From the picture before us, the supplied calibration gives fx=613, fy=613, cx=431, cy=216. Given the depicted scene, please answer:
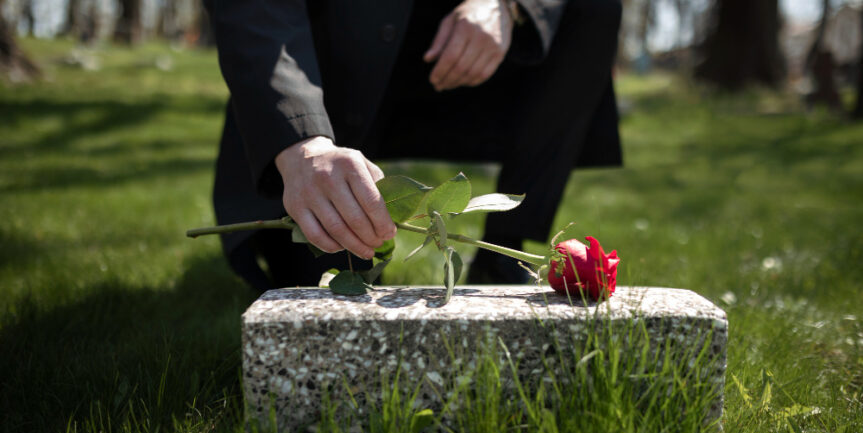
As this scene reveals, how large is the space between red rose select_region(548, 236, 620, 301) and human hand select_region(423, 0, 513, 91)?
Result: 0.67 meters

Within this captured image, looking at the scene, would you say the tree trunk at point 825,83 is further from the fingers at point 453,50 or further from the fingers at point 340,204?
the fingers at point 340,204

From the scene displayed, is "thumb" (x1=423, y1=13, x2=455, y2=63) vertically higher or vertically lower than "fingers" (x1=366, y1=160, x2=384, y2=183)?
higher

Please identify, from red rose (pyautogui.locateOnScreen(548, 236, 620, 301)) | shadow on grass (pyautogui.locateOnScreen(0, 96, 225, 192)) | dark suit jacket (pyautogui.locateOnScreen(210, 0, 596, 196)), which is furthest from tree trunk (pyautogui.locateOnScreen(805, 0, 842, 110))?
red rose (pyautogui.locateOnScreen(548, 236, 620, 301))

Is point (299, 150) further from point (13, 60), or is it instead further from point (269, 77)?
point (13, 60)

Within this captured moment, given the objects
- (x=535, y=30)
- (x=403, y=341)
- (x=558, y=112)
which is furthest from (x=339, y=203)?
(x=558, y=112)

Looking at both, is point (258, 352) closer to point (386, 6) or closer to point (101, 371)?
point (101, 371)

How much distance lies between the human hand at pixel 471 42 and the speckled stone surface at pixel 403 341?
31.4 inches

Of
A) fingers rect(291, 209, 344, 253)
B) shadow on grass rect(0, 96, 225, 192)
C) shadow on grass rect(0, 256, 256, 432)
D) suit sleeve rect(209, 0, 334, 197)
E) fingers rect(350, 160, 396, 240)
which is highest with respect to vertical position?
suit sleeve rect(209, 0, 334, 197)

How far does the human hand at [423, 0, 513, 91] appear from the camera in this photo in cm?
164

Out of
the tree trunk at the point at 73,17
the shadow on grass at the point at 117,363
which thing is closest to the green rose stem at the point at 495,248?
the shadow on grass at the point at 117,363

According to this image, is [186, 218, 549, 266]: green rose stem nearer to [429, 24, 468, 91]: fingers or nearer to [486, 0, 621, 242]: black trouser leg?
[429, 24, 468, 91]: fingers

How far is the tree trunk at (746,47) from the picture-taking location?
11.7 metres

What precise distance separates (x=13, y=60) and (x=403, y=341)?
8.51 metres

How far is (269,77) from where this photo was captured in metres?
1.33
